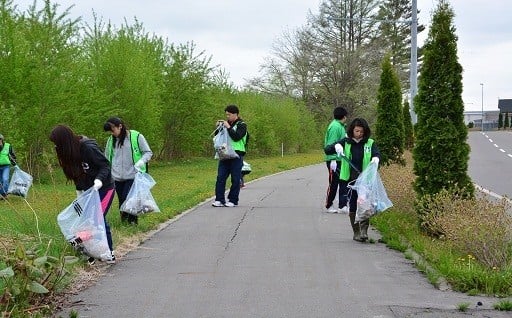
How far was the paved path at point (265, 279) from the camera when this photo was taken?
642 cm

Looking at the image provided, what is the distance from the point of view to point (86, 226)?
8281 mm

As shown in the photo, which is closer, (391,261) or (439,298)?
(439,298)

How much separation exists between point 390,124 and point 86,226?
409 inches

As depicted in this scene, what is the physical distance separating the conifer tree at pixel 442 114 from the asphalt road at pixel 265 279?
127 cm

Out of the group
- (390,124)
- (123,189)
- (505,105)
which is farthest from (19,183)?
(505,105)

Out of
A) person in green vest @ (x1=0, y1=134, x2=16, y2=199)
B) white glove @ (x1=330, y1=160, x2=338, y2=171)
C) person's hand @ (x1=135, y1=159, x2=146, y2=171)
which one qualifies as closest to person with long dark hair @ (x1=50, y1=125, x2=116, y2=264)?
person's hand @ (x1=135, y1=159, x2=146, y2=171)

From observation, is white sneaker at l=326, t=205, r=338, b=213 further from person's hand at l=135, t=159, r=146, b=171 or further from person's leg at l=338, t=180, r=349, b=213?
person's hand at l=135, t=159, r=146, b=171

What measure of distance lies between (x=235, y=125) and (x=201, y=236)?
4.18m

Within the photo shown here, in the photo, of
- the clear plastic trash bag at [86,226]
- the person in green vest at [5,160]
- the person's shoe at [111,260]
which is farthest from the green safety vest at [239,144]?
the clear plastic trash bag at [86,226]

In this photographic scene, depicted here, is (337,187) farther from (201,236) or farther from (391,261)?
(391,261)

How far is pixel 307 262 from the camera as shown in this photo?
8.69 meters

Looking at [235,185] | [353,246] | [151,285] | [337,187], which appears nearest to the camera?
[151,285]

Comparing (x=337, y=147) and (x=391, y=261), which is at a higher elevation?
(x=337, y=147)

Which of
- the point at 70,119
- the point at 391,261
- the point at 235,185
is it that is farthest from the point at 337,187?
the point at 70,119
